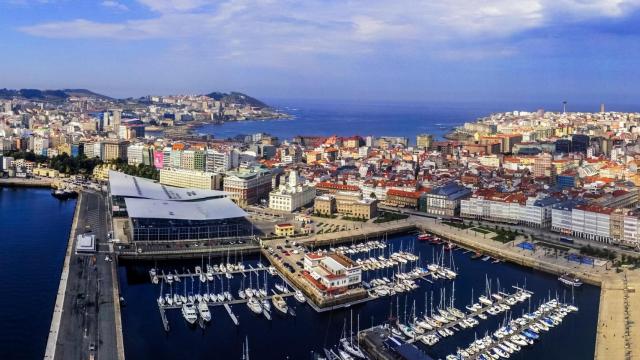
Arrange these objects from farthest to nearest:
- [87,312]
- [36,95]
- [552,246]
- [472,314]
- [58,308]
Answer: [36,95]
[552,246]
[472,314]
[58,308]
[87,312]

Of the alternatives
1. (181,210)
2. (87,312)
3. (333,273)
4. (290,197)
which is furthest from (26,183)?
(333,273)

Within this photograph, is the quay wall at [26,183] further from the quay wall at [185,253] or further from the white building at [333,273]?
the white building at [333,273]

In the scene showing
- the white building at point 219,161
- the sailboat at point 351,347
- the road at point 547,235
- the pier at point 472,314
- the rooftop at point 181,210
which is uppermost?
the white building at point 219,161

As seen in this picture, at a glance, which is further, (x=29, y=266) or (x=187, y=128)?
(x=187, y=128)

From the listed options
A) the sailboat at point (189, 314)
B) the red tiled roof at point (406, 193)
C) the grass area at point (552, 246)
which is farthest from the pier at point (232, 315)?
the red tiled roof at point (406, 193)

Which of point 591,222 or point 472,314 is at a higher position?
point 591,222

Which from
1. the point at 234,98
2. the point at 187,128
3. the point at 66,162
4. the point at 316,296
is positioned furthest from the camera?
the point at 234,98

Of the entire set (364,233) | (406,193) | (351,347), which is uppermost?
(406,193)

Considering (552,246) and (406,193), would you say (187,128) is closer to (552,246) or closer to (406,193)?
(406,193)
